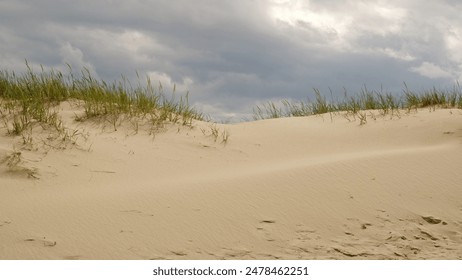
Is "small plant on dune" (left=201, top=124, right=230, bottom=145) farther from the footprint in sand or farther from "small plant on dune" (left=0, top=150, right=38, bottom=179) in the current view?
the footprint in sand

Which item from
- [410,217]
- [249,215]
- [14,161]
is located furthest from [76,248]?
[410,217]

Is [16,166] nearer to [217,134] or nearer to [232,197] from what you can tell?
[232,197]

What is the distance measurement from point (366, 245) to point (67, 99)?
16.5 feet

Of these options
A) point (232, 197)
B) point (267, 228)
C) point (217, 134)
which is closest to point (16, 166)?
point (232, 197)

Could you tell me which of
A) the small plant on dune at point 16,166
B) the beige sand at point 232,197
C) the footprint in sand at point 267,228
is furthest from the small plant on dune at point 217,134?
the footprint in sand at point 267,228

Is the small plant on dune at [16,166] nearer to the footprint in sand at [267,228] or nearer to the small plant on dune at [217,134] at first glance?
the small plant on dune at [217,134]

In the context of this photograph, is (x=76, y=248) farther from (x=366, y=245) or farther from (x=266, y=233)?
(x=366, y=245)

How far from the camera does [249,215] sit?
431 centimetres

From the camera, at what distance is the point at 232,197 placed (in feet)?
15.2

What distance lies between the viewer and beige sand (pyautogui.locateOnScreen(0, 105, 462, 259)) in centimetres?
388

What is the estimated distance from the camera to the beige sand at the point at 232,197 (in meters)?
3.88

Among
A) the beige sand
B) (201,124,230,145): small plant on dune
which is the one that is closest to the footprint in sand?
the beige sand

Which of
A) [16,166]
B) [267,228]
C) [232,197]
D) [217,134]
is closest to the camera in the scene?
[267,228]

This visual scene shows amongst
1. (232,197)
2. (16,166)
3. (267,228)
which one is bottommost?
(267,228)
